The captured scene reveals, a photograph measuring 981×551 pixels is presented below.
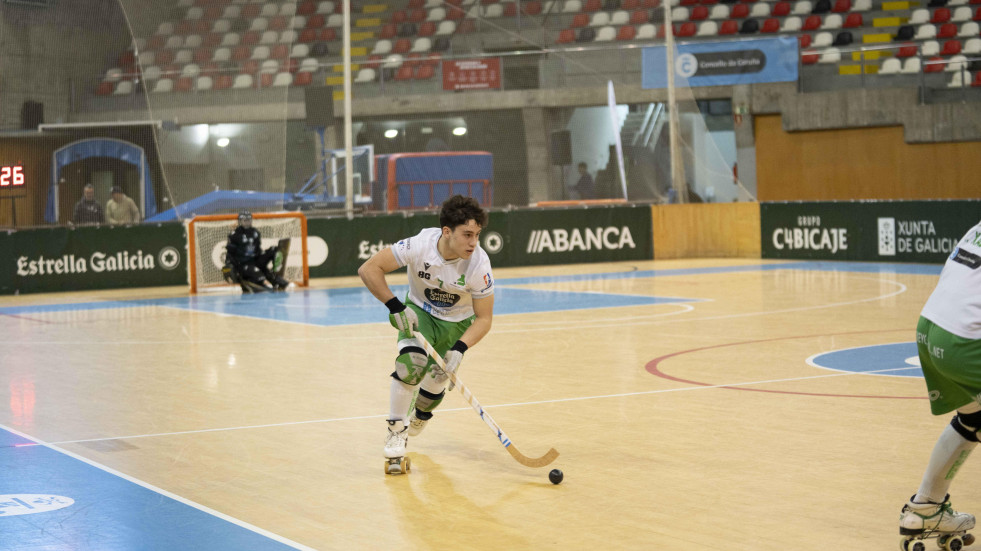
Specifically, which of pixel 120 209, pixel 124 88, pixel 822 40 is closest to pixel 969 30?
pixel 822 40

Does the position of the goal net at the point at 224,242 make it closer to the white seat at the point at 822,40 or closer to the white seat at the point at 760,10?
the white seat at the point at 822,40

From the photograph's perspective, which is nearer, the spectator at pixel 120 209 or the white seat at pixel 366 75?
the spectator at pixel 120 209

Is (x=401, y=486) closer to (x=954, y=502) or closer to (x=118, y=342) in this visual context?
(x=954, y=502)

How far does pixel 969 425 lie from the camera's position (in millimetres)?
5379

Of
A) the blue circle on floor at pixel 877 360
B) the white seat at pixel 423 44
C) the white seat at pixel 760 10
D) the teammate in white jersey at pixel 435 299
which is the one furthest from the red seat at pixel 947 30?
the teammate in white jersey at pixel 435 299

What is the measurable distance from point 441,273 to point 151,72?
18.4 meters

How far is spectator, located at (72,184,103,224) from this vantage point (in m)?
23.4

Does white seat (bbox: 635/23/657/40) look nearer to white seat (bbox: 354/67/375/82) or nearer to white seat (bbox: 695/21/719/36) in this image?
white seat (bbox: 695/21/719/36)

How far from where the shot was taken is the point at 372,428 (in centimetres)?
895

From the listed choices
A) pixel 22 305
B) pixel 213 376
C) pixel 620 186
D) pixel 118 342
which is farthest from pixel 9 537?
pixel 620 186


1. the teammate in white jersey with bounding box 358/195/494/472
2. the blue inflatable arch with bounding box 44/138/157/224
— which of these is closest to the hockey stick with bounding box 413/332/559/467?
the teammate in white jersey with bounding box 358/195/494/472

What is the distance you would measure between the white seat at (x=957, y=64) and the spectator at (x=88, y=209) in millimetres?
19296

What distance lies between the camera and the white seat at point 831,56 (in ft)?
98.0

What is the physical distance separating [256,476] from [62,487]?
1126mm
